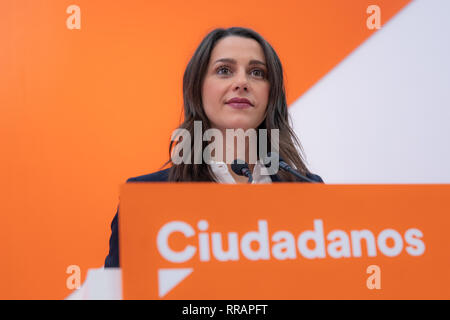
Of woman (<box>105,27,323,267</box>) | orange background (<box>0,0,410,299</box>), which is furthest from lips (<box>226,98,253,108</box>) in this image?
orange background (<box>0,0,410,299</box>)

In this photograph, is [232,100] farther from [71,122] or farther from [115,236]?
[71,122]

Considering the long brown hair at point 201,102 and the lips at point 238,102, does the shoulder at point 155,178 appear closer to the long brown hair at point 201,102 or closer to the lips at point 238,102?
the long brown hair at point 201,102

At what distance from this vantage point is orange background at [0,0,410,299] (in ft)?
6.78

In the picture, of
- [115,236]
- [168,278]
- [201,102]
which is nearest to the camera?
[168,278]

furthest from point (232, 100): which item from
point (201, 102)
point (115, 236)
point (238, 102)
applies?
point (115, 236)

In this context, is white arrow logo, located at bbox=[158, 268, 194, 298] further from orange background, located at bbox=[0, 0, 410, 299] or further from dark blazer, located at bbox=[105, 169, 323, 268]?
orange background, located at bbox=[0, 0, 410, 299]

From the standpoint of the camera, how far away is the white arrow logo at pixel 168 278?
696 mm

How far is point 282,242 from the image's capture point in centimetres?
73

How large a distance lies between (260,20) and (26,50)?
1109 mm

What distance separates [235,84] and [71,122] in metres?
1.08

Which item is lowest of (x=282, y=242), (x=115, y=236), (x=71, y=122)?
(x=115, y=236)

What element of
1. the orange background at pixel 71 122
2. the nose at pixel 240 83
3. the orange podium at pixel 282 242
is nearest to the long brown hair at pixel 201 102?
the nose at pixel 240 83

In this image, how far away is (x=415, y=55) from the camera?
2240 mm

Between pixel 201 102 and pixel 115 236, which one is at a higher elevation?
pixel 201 102
